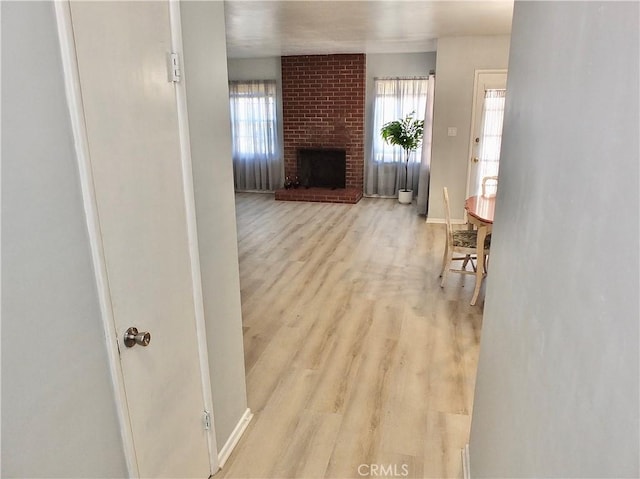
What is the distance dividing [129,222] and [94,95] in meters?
0.36

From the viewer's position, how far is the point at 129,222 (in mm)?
1332

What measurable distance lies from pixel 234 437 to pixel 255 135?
23.4 feet

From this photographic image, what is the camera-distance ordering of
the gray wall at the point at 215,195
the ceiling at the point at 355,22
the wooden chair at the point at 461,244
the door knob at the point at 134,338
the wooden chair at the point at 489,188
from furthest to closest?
the wooden chair at the point at 489,188, the ceiling at the point at 355,22, the wooden chair at the point at 461,244, the gray wall at the point at 215,195, the door knob at the point at 134,338

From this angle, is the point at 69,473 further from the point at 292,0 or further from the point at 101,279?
the point at 292,0

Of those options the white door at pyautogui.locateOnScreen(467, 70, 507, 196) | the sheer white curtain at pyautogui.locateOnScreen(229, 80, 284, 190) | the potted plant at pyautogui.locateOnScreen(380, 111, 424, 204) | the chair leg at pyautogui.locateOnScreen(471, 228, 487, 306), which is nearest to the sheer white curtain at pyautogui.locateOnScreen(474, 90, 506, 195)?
the white door at pyautogui.locateOnScreen(467, 70, 507, 196)

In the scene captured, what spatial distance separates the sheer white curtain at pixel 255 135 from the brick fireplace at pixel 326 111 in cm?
38

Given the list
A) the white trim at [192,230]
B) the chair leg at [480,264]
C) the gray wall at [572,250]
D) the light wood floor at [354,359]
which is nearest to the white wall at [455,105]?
the light wood floor at [354,359]

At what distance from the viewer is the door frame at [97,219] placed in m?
1.08

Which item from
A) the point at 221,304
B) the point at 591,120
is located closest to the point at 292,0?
the point at 221,304

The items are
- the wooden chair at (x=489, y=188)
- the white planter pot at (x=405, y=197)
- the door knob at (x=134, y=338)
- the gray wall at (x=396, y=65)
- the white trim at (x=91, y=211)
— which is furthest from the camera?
the white planter pot at (x=405, y=197)

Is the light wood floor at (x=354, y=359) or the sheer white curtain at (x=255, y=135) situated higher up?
the sheer white curtain at (x=255, y=135)

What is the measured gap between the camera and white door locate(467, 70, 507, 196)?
5.91m

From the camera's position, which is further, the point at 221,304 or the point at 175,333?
the point at 221,304

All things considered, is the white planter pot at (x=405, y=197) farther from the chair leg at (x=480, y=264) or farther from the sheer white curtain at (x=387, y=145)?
the chair leg at (x=480, y=264)
